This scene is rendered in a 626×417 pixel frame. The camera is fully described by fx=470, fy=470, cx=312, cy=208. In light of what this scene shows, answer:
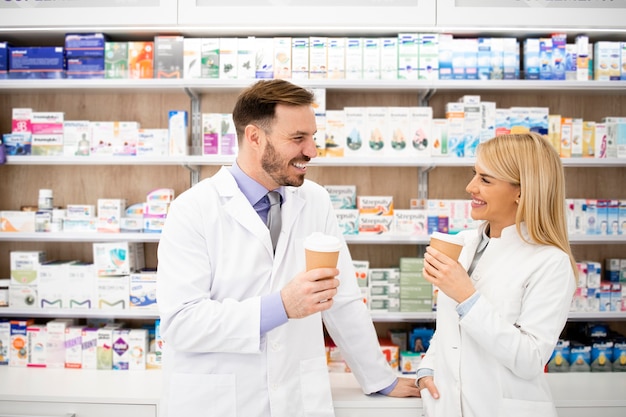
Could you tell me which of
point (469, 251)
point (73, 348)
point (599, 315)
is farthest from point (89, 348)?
point (599, 315)

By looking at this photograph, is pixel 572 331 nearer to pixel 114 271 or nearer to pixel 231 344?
pixel 231 344

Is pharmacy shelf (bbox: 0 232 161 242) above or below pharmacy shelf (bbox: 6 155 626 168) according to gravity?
below

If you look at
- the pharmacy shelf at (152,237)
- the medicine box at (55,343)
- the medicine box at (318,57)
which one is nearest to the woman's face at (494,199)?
the pharmacy shelf at (152,237)

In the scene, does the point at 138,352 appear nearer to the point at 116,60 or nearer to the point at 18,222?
the point at 18,222

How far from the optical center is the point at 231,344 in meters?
1.58

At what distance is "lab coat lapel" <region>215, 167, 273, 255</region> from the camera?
A: 1764 mm

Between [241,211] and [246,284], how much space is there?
0.90 ft

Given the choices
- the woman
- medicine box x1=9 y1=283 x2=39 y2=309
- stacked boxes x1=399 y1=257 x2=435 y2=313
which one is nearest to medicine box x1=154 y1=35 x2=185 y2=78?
medicine box x1=9 y1=283 x2=39 y2=309

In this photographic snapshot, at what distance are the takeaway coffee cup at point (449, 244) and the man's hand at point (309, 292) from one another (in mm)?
384

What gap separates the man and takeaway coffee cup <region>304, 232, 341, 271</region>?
0.37ft

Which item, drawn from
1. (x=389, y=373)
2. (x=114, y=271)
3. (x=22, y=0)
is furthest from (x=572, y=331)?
(x=22, y=0)

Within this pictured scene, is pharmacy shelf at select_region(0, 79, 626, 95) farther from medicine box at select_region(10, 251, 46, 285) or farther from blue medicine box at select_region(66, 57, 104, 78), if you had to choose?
medicine box at select_region(10, 251, 46, 285)

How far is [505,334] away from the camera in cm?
149

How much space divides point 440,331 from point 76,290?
2.29 meters
